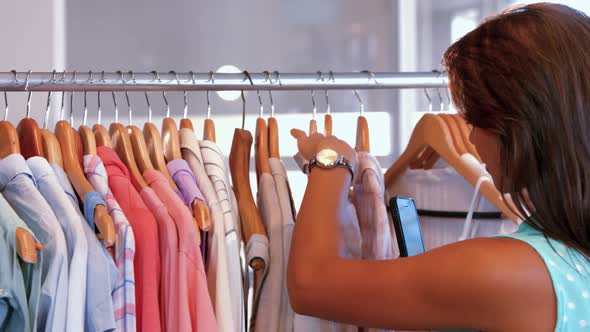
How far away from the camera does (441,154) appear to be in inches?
59.8

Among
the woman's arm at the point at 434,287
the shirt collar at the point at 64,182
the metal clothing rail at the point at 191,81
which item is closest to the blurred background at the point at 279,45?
the metal clothing rail at the point at 191,81

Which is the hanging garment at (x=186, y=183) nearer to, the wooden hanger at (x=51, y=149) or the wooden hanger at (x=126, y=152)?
the wooden hanger at (x=126, y=152)

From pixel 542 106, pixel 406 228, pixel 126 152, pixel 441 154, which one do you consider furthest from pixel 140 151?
pixel 542 106

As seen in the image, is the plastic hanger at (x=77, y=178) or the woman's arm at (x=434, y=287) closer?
the woman's arm at (x=434, y=287)

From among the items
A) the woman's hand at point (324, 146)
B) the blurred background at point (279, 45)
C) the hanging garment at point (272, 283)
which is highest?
the blurred background at point (279, 45)

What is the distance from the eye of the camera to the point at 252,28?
3170mm

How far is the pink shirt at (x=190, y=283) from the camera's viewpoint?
1174 mm

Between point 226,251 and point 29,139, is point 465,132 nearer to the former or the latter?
point 226,251

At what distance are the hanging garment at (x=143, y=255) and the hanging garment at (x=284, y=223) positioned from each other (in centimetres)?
20

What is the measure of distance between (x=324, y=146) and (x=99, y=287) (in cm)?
38

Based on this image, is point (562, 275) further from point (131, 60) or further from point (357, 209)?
point (131, 60)

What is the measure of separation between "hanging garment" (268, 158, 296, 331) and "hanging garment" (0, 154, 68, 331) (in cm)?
34

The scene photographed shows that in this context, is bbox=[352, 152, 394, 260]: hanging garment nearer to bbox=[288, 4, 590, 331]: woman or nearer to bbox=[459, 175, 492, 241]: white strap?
bbox=[459, 175, 492, 241]: white strap

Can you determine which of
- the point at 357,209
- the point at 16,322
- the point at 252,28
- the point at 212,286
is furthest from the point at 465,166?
the point at 252,28
